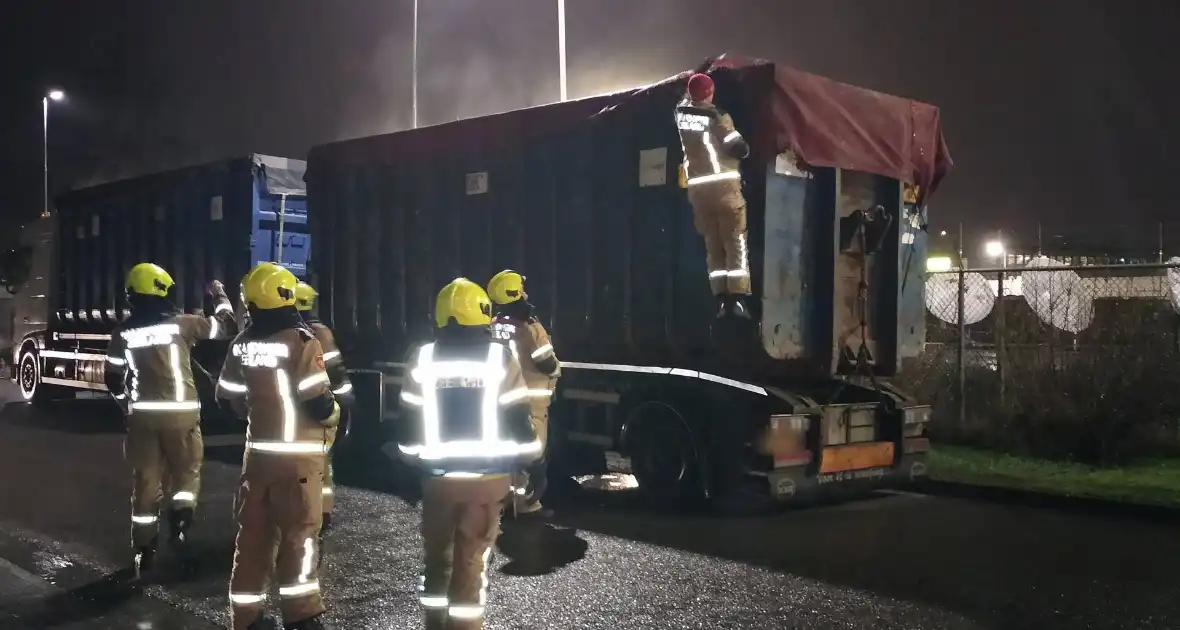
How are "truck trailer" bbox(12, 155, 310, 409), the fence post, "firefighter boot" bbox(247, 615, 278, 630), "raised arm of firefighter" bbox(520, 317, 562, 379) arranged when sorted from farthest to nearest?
"truck trailer" bbox(12, 155, 310, 409), the fence post, "raised arm of firefighter" bbox(520, 317, 562, 379), "firefighter boot" bbox(247, 615, 278, 630)

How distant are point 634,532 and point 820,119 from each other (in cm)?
339

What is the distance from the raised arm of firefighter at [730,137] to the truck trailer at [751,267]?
15 centimetres

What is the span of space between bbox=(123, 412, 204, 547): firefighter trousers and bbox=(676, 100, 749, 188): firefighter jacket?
3.95 m

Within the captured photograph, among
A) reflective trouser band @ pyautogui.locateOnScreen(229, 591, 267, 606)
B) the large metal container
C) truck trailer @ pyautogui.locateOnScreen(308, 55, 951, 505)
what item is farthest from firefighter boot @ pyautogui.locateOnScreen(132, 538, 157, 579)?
the large metal container

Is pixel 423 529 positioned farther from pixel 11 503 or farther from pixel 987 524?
pixel 11 503

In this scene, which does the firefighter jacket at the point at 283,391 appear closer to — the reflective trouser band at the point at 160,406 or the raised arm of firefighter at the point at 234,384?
the raised arm of firefighter at the point at 234,384

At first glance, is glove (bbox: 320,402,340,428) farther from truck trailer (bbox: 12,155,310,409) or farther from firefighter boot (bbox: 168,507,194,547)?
truck trailer (bbox: 12,155,310,409)

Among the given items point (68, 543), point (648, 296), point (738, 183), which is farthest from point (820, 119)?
point (68, 543)

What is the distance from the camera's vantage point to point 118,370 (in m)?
6.61

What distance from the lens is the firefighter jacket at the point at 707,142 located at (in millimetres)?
7896

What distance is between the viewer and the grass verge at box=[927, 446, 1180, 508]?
8789mm

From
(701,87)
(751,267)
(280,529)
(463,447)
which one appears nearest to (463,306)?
(463,447)

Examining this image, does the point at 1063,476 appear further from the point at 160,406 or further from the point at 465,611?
the point at 160,406

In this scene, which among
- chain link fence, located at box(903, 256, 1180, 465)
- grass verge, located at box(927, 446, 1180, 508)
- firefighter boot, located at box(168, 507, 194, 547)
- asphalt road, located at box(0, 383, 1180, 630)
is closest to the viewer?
asphalt road, located at box(0, 383, 1180, 630)
